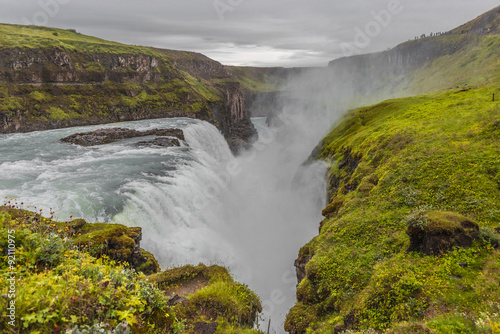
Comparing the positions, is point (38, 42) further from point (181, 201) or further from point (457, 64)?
point (457, 64)

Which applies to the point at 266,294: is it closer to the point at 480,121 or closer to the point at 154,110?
the point at 480,121

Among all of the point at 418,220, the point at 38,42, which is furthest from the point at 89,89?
the point at 418,220

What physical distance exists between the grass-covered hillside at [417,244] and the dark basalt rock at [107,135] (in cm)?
4373

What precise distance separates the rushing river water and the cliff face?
2601 centimetres

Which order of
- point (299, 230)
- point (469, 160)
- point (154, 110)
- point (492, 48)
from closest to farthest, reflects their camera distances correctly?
1. point (469, 160)
2. point (299, 230)
3. point (154, 110)
4. point (492, 48)

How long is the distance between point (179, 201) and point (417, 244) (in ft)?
76.9

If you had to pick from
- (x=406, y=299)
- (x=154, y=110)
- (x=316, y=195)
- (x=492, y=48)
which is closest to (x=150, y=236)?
(x=406, y=299)

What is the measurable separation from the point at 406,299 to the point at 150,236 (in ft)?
63.2

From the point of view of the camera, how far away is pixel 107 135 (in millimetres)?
55469

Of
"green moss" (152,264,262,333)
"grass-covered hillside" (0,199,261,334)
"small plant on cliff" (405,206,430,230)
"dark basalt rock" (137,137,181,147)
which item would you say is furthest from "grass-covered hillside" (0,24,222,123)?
"small plant on cliff" (405,206,430,230)

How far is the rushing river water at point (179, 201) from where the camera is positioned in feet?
78.4

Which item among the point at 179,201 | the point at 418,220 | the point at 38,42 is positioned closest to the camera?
the point at 418,220

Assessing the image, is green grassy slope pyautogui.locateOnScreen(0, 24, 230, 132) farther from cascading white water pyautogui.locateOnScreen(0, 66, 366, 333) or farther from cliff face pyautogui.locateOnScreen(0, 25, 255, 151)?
cascading white water pyautogui.locateOnScreen(0, 66, 366, 333)

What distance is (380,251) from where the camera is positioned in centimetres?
1420
